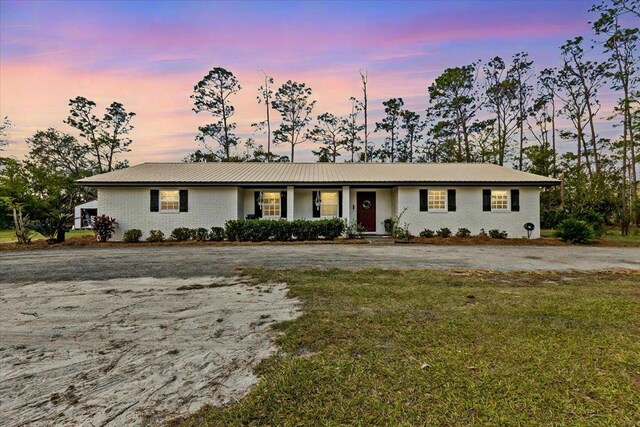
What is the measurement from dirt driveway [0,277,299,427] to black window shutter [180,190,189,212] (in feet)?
30.0

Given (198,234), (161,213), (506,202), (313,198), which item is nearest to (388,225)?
(313,198)

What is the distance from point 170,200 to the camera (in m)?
14.2

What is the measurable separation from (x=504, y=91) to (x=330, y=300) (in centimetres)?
2850

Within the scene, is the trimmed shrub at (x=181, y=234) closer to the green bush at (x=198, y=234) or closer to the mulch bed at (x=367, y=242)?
the green bush at (x=198, y=234)

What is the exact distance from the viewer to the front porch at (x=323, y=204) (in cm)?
1523

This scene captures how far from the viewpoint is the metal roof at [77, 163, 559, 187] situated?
14.0 m

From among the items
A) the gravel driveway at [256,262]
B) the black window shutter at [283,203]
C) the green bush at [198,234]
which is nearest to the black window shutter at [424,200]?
the gravel driveway at [256,262]

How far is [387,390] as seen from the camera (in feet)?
7.11

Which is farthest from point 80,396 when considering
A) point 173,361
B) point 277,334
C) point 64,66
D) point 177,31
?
point 64,66

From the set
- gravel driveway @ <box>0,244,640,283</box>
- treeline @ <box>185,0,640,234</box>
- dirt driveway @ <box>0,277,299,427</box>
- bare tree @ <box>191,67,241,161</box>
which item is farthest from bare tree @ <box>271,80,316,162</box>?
dirt driveway @ <box>0,277,299,427</box>

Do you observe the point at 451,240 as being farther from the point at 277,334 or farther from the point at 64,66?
the point at 64,66

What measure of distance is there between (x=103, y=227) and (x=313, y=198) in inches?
390

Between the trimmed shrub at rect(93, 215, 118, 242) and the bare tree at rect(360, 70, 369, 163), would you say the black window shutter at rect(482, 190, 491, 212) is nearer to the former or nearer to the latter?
the bare tree at rect(360, 70, 369, 163)

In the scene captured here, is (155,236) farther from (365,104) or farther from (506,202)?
(365,104)
